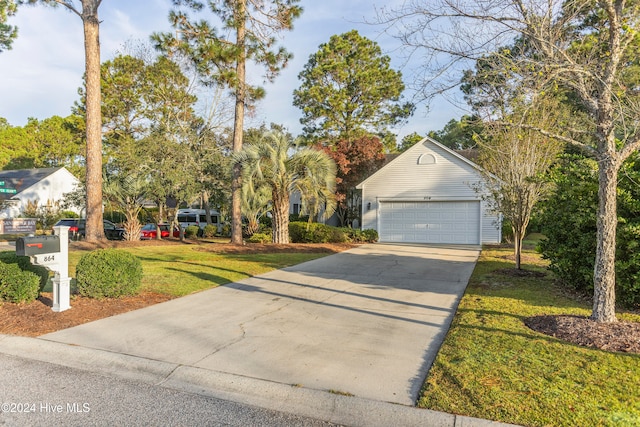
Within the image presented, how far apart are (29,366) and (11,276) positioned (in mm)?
2309

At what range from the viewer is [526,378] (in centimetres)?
357

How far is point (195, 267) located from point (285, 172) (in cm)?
644

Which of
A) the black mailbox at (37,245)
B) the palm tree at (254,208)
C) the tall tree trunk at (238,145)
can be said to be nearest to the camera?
the black mailbox at (37,245)

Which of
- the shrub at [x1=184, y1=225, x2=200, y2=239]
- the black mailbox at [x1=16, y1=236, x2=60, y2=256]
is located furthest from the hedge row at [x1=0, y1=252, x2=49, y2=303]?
the shrub at [x1=184, y1=225, x2=200, y2=239]

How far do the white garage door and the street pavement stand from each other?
1176 cm

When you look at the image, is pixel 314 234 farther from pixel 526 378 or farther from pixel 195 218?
pixel 526 378

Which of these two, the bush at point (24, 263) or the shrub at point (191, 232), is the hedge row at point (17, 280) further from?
the shrub at point (191, 232)

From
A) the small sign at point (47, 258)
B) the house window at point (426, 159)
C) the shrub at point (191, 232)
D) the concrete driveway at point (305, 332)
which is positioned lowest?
the concrete driveway at point (305, 332)

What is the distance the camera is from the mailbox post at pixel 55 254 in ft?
17.9

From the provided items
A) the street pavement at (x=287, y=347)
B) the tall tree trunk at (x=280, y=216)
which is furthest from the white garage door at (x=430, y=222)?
the street pavement at (x=287, y=347)

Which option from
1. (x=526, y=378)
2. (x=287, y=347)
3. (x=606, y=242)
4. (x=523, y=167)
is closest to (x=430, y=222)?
(x=523, y=167)

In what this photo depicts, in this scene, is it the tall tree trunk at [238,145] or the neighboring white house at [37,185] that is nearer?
the tall tree trunk at [238,145]

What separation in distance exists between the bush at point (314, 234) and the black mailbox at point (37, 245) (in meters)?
12.6

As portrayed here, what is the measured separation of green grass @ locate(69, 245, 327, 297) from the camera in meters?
8.20
